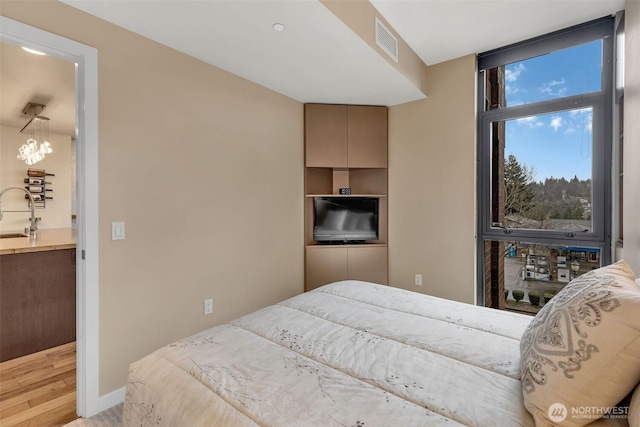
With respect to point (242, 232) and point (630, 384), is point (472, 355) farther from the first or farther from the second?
point (242, 232)

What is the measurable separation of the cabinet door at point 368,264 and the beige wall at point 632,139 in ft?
6.88

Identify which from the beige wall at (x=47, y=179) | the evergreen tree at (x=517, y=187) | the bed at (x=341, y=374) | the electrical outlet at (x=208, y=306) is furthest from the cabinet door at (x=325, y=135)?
the beige wall at (x=47, y=179)

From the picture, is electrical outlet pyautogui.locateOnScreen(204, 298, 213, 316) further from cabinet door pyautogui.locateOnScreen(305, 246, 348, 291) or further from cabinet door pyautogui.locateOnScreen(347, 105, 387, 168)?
cabinet door pyautogui.locateOnScreen(347, 105, 387, 168)

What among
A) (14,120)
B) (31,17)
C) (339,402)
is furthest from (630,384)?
(14,120)

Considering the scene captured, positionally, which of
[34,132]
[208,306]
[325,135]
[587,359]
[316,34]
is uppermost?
[34,132]

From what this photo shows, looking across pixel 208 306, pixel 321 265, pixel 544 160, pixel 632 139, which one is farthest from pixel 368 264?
Result: pixel 632 139

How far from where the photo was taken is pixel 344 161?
3605 millimetres

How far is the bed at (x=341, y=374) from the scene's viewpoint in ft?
2.92

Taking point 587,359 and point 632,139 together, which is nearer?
point 587,359

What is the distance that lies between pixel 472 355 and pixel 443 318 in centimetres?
39

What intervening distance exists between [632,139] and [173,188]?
311cm

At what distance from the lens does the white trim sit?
1849 mm

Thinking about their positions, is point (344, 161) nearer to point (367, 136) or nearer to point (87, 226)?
point (367, 136)

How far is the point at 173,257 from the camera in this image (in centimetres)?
231
